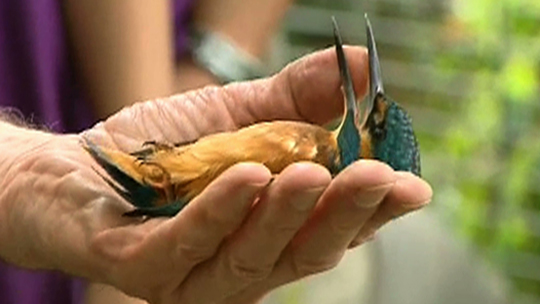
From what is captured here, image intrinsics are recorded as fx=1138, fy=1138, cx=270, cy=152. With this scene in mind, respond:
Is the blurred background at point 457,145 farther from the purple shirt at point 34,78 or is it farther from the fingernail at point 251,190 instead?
the fingernail at point 251,190

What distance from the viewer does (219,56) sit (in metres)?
1.07

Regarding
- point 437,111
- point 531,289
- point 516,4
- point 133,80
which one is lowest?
point 531,289

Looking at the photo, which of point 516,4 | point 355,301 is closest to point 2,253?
point 355,301

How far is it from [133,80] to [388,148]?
15.8 inches

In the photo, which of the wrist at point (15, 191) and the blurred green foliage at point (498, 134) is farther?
the blurred green foliage at point (498, 134)

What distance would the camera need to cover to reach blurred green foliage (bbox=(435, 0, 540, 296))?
5.25ft

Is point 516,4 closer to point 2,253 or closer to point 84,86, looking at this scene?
point 84,86

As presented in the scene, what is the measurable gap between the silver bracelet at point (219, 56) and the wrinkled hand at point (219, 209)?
0.30m

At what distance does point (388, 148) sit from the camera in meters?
0.60

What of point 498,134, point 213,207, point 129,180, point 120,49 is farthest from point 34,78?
point 498,134

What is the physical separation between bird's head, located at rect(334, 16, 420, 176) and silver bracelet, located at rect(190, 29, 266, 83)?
→ 450mm

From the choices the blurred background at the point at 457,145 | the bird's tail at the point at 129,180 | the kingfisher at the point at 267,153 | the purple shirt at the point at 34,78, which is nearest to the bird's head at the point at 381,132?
the kingfisher at the point at 267,153

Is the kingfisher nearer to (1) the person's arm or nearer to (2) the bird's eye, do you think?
(2) the bird's eye

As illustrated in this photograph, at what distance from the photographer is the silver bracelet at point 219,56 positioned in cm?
106
